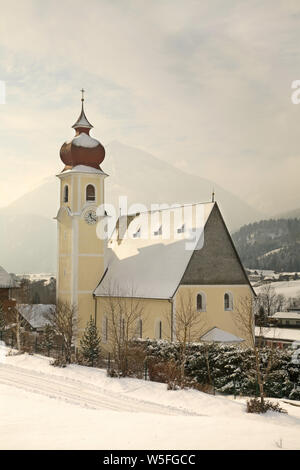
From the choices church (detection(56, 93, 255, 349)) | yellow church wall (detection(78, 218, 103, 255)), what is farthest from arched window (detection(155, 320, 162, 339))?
yellow church wall (detection(78, 218, 103, 255))

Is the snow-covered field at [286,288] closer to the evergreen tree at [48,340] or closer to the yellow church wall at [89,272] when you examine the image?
the yellow church wall at [89,272]

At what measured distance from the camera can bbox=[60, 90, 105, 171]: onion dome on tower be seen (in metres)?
37.8

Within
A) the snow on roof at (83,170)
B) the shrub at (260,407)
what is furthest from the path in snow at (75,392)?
the snow on roof at (83,170)

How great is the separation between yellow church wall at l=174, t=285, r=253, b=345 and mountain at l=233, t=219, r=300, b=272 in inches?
3458

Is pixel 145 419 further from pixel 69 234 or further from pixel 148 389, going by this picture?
pixel 69 234

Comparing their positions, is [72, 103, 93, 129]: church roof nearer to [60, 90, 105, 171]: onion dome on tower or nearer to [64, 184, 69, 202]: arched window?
[60, 90, 105, 171]: onion dome on tower

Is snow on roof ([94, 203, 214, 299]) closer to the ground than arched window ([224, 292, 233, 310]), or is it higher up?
higher up

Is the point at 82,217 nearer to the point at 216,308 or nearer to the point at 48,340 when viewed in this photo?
the point at 48,340

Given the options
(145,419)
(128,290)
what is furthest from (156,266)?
(145,419)

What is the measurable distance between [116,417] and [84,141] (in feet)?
88.5

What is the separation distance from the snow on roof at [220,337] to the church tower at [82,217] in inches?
383

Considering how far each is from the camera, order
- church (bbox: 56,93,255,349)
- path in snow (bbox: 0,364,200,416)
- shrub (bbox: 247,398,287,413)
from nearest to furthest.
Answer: path in snow (bbox: 0,364,200,416) → shrub (bbox: 247,398,287,413) → church (bbox: 56,93,255,349)
